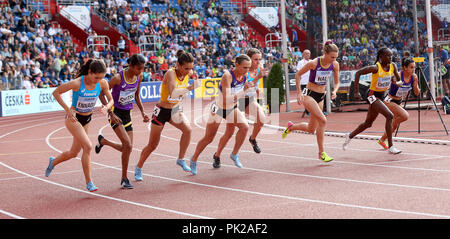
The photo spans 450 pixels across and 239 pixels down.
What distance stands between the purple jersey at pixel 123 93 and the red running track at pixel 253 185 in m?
1.22

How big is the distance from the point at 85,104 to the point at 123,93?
606 mm

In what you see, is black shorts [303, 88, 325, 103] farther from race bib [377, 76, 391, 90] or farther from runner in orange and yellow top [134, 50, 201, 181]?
runner in orange and yellow top [134, 50, 201, 181]

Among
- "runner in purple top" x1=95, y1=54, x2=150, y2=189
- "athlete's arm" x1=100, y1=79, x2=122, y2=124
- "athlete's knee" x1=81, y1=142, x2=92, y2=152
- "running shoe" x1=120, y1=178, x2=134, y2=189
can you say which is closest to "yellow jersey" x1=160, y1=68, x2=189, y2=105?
"runner in purple top" x1=95, y1=54, x2=150, y2=189

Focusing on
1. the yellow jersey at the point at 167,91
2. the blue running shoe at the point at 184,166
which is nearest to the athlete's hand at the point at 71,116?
the yellow jersey at the point at 167,91

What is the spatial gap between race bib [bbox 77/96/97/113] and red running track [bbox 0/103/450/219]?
1177mm

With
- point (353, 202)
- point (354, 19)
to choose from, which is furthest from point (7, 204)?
point (354, 19)

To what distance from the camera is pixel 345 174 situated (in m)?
9.30

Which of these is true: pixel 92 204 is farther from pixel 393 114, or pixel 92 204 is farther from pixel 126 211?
pixel 393 114

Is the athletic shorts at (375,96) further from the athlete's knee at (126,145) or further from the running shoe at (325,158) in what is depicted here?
the athlete's knee at (126,145)

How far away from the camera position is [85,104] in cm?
847

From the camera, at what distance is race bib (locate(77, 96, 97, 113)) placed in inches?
331

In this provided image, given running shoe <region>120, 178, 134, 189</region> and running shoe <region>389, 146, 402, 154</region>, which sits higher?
running shoe <region>389, 146, 402, 154</region>
